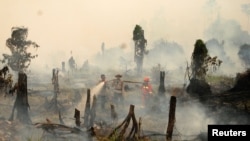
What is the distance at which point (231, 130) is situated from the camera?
8492 millimetres

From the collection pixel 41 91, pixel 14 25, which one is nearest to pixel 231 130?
pixel 41 91

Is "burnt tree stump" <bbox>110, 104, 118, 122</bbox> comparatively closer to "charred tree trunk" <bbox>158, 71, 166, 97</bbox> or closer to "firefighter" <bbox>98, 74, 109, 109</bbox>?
"firefighter" <bbox>98, 74, 109, 109</bbox>

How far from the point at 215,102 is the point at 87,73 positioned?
139 inches

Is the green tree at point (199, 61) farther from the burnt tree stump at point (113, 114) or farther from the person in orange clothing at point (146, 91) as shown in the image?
the burnt tree stump at point (113, 114)

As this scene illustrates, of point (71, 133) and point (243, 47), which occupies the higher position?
point (243, 47)

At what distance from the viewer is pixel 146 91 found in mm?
9070

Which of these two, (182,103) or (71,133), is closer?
(71,133)

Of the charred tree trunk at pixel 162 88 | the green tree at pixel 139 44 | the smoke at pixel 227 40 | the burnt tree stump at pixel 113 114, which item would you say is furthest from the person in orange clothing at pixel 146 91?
the smoke at pixel 227 40

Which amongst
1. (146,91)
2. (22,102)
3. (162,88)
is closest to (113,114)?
(146,91)

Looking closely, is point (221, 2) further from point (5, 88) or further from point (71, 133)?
point (5, 88)

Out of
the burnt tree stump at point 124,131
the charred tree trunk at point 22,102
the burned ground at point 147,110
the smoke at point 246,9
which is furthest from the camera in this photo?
the smoke at point 246,9

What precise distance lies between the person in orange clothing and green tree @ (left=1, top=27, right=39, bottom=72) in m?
2.99

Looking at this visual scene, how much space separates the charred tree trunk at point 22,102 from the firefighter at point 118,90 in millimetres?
2297

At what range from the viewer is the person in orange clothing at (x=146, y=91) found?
29.8ft
